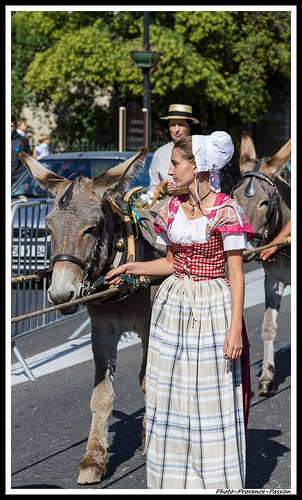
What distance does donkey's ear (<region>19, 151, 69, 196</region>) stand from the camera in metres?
4.60

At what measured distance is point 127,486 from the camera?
187 inches

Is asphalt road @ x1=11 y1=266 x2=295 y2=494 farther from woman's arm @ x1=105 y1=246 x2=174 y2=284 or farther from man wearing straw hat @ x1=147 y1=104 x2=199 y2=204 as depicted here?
man wearing straw hat @ x1=147 y1=104 x2=199 y2=204

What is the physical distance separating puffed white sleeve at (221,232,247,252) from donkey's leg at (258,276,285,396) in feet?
10.0

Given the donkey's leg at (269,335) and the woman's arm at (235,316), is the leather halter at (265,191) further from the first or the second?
the woman's arm at (235,316)

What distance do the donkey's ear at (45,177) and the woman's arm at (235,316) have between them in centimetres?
133

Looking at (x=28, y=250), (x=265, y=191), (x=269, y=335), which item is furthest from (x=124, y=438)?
(x=28, y=250)

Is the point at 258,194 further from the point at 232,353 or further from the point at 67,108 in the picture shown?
the point at 67,108

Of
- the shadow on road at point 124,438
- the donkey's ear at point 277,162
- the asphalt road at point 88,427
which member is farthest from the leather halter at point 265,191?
the shadow on road at point 124,438

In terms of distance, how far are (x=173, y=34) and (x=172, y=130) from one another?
18.8 meters

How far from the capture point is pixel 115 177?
4461mm

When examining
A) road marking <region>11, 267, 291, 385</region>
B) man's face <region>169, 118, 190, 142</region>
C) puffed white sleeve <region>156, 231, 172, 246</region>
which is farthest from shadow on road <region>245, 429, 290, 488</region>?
man's face <region>169, 118, 190, 142</region>

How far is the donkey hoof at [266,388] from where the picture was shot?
6.61 meters

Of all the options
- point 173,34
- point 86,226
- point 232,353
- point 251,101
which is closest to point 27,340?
point 86,226

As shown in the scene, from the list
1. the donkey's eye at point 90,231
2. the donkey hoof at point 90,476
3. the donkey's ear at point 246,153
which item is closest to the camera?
the donkey's eye at point 90,231
